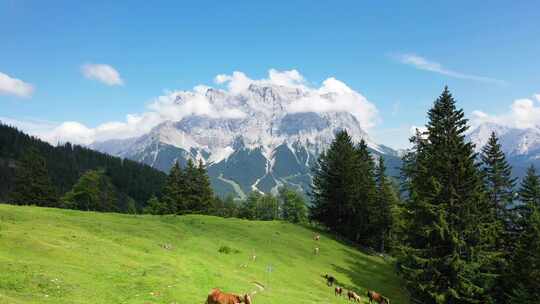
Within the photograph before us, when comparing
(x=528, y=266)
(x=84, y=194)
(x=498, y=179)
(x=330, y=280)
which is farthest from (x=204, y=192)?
(x=528, y=266)

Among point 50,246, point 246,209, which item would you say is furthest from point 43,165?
point 50,246

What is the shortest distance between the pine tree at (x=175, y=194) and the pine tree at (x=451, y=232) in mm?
59690

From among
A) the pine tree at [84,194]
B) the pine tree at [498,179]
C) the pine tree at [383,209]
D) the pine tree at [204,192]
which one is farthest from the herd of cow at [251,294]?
the pine tree at [84,194]

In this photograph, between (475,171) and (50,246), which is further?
(475,171)

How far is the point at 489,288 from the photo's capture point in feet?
127

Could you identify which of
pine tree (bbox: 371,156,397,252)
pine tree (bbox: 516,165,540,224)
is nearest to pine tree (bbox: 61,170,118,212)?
pine tree (bbox: 371,156,397,252)

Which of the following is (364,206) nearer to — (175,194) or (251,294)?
(175,194)

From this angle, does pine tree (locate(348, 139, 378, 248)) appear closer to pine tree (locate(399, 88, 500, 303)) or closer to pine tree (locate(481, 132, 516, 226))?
pine tree (locate(481, 132, 516, 226))

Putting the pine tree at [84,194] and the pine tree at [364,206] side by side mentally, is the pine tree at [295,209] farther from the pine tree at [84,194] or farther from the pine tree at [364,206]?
the pine tree at [84,194]

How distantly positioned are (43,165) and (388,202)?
86.8m

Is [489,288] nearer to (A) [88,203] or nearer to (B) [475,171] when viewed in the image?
(B) [475,171]

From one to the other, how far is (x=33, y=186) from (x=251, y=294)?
86.7 metres

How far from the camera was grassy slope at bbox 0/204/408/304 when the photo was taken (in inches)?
790

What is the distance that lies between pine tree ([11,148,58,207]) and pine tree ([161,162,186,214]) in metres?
29.9
